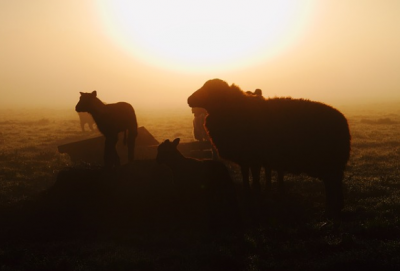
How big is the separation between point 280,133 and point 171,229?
11.4 ft

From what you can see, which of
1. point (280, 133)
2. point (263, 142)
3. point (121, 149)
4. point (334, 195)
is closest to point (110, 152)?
point (263, 142)

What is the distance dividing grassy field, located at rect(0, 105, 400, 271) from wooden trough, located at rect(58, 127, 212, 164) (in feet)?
18.2

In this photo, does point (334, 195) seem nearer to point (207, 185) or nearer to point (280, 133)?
point (280, 133)

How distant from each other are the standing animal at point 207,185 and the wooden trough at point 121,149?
26.0ft

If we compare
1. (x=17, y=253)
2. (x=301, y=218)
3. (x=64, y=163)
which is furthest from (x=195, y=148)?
(x=17, y=253)

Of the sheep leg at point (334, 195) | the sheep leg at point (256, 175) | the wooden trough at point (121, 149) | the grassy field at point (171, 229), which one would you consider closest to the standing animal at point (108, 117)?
the grassy field at point (171, 229)

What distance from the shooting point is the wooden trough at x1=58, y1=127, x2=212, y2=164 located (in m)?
17.9

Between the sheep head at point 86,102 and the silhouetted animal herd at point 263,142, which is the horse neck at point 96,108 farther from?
the silhouetted animal herd at point 263,142

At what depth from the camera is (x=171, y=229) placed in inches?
358

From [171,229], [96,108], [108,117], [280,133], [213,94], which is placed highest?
[213,94]

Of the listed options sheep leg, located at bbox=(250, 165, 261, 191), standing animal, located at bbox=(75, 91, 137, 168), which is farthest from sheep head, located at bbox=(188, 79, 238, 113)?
standing animal, located at bbox=(75, 91, 137, 168)

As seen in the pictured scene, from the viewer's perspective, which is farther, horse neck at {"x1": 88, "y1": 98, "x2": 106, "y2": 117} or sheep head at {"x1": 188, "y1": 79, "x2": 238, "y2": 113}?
horse neck at {"x1": 88, "y1": 98, "x2": 106, "y2": 117}

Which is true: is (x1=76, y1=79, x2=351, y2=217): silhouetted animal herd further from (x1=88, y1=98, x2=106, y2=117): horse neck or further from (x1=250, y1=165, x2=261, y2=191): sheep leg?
(x1=88, y1=98, x2=106, y2=117): horse neck

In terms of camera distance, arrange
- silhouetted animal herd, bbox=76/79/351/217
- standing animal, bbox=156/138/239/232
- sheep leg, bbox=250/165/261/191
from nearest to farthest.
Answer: standing animal, bbox=156/138/239/232, silhouetted animal herd, bbox=76/79/351/217, sheep leg, bbox=250/165/261/191
